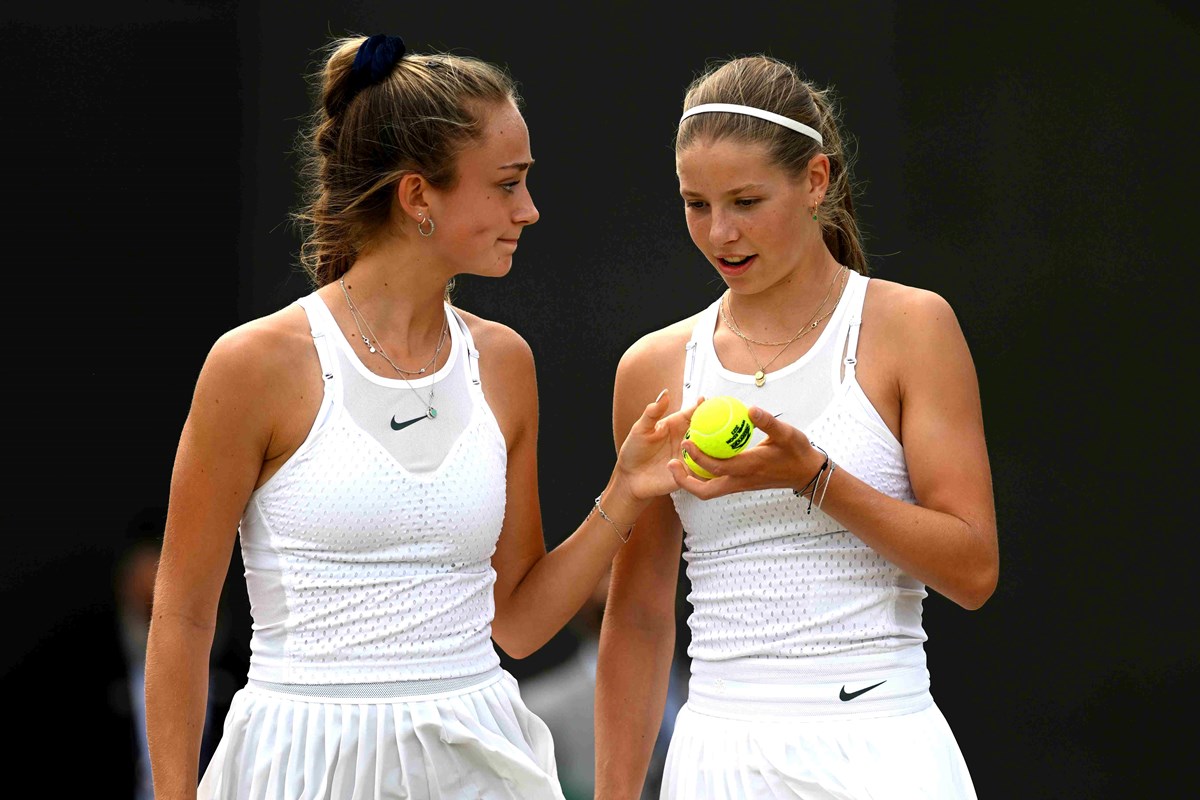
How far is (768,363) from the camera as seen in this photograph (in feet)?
8.23

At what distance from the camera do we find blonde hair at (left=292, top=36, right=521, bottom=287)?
2.45m

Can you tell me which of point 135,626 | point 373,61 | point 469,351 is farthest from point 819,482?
point 135,626

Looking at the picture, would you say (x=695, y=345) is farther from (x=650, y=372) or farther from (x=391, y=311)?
(x=391, y=311)

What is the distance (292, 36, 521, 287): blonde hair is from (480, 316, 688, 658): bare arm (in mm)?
305

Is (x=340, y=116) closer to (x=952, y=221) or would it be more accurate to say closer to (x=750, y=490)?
(x=750, y=490)

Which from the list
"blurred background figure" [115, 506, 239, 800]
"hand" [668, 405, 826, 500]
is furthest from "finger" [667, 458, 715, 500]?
"blurred background figure" [115, 506, 239, 800]

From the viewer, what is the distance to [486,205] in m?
2.47

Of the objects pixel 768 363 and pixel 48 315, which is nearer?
pixel 768 363

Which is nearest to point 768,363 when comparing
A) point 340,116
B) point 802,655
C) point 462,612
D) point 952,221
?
point 802,655

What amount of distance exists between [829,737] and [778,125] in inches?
37.9

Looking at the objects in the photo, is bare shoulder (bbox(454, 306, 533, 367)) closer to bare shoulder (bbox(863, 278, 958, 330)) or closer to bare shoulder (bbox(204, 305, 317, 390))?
bare shoulder (bbox(204, 305, 317, 390))

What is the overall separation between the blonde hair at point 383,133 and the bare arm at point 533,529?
30cm

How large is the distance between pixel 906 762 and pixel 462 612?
706 mm

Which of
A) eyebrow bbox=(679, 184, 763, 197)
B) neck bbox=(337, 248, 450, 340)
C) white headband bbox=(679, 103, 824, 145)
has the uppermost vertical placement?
white headband bbox=(679, 103, 824, 145)
